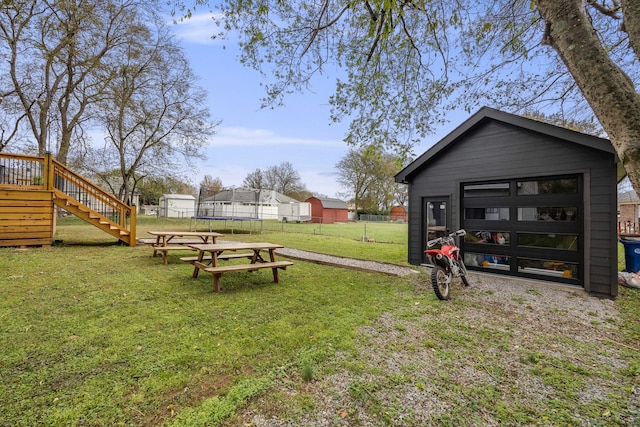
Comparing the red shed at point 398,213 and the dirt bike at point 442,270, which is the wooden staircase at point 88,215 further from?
the red shed at point 398,213

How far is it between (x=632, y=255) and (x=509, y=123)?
12.3 feet

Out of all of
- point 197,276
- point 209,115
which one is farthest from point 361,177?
point 197,276

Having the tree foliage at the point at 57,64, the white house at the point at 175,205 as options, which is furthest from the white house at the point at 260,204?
the tree foliage at the point at 57,64

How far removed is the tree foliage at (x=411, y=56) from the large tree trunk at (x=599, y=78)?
3.05 meters

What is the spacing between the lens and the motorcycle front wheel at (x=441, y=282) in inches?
176

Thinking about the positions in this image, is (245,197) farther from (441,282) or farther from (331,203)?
(441,282)

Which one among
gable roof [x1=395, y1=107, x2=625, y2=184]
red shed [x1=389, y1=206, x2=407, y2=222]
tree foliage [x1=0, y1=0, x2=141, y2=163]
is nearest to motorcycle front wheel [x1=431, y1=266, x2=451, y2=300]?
gable roof [x1=395, y1=107, x2=625, y2=184]

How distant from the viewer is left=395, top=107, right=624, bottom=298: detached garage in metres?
5.01

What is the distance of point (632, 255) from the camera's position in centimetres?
605

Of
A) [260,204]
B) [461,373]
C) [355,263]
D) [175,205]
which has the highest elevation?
[260,204]

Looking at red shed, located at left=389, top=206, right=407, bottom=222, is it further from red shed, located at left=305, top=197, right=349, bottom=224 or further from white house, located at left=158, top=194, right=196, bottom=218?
white house, located at left=158, top=194, right=196, bottom=218

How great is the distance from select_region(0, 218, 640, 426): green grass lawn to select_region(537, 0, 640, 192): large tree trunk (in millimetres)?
1845

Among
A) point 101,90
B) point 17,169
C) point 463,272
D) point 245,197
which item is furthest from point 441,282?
point 245,197

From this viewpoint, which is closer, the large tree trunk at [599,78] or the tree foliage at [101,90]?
the large tree trunk at [599,78]
